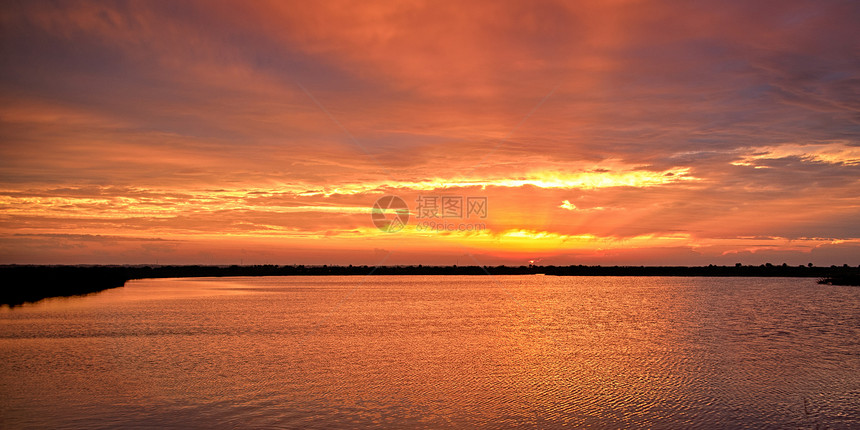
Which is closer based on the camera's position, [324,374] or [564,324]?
[324,374]

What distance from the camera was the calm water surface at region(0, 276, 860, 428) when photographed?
14.7 meters

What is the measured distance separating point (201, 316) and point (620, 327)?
29319 mm

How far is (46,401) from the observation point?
619 inches

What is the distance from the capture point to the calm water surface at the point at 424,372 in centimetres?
1472

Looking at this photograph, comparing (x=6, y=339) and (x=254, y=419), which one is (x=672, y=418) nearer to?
(x=254, y=419)

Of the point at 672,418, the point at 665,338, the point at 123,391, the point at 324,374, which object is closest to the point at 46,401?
the point at 123,391

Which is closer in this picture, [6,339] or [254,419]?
[254,419]

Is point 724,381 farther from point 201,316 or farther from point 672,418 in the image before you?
point 201,316

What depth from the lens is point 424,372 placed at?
2055 centimetres

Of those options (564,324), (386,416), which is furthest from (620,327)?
(386,416)

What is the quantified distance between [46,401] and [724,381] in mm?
21376

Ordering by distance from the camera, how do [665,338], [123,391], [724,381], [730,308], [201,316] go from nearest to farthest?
[123,391]
[724,381]
[665,338]
[201,316]
[730,308]

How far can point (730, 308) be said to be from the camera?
5091 cm

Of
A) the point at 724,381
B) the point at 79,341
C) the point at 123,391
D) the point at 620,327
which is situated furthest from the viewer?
the point at 620,327
